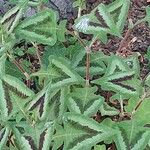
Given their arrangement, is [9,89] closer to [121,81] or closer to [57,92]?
[57,92]

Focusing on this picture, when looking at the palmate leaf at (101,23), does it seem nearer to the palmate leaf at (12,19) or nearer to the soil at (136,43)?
the palmate leaf at (12,19)

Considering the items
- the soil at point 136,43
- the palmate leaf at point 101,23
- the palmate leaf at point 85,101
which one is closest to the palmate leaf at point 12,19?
the palmate leaf at point 101,23

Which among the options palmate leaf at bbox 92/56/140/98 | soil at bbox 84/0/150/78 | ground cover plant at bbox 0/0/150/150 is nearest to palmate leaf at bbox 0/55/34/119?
ground cover plant at bbox 0/0/150/150

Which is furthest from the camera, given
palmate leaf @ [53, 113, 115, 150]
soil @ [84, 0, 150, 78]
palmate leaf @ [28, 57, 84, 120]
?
soil @ [84, 0, 150, 78]

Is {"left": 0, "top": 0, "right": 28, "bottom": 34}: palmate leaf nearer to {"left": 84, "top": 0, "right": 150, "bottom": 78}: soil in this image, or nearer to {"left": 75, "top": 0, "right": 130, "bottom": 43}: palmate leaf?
{"left": 75, "top": 0, "right": 130, "bottom": 43}: palmate leaf

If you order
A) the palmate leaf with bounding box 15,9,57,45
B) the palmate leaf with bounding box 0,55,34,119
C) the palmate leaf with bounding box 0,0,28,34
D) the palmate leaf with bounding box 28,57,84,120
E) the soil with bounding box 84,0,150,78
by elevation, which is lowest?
the soil with bounding box 84,0,150,78

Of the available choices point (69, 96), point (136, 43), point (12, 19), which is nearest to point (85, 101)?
point (69, 96)

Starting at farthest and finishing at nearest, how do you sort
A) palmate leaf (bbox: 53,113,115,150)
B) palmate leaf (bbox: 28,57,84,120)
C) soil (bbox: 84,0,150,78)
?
1. soil (bbox: 84,0,150,78)
2. palmate leaf (bbox: 28,57,84,120)
3. palmate leaf (bbox: 53,113,115,150)

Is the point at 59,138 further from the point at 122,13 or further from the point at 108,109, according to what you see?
the point at 122,13
